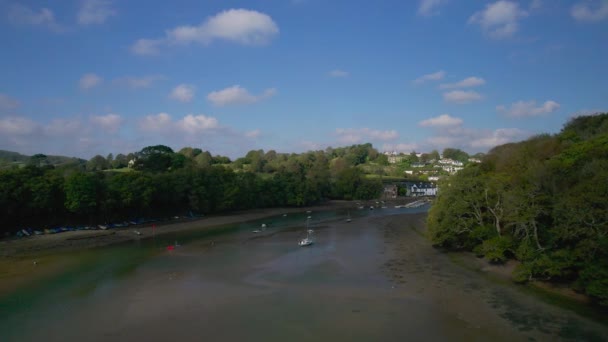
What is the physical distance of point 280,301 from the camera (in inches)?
902

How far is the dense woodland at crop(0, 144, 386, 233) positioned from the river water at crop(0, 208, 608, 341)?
1263cm

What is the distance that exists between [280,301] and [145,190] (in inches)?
1487

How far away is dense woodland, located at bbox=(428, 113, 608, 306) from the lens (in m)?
20.9

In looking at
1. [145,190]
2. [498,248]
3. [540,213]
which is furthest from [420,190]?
[540,213]

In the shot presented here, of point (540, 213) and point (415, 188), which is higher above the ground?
point (540, 213)

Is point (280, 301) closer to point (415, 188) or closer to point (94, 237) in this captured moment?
point (94, 237)

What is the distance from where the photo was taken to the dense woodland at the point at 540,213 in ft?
68.6

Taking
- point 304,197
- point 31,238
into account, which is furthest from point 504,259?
point 304,197

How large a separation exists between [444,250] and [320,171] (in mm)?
59866

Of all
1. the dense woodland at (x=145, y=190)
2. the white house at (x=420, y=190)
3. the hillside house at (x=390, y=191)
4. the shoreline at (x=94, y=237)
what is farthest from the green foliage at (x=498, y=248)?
the white house at (x=420, y=190)

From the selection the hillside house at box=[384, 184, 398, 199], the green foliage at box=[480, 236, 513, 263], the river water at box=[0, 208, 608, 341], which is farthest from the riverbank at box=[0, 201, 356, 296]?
the hillside house at box=[384, 184, 398, 199]

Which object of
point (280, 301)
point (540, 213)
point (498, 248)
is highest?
point (540, 213)

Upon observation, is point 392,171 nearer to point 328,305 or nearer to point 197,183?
point 197,183

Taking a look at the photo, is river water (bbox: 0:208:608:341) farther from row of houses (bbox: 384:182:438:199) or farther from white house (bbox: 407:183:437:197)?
white house (bbox: 407:183:437:197)
